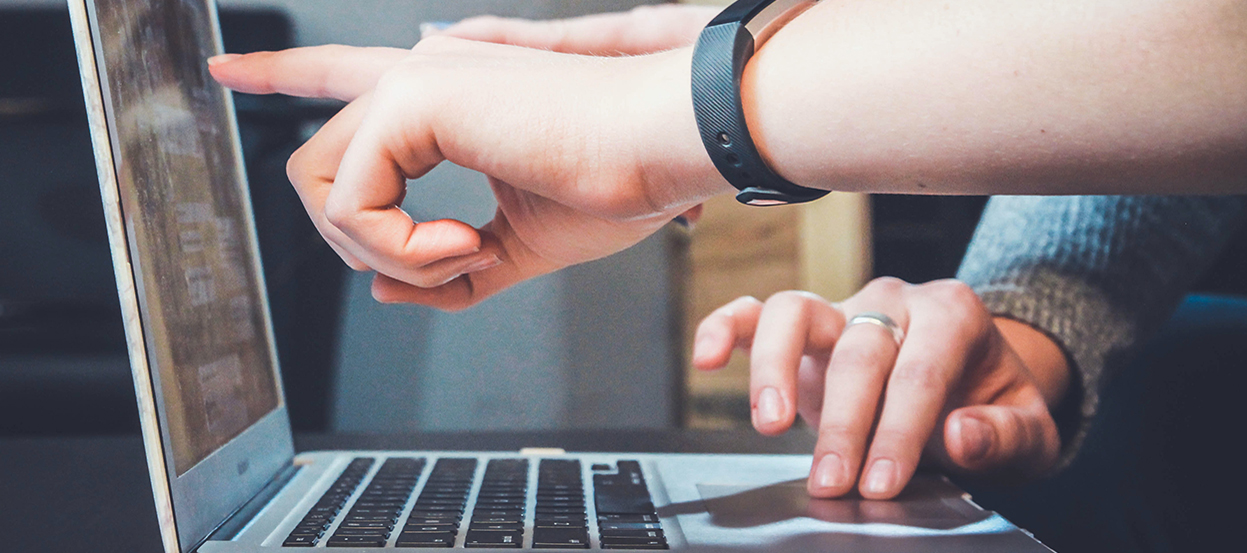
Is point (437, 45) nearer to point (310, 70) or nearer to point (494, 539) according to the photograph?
point (310, 70)

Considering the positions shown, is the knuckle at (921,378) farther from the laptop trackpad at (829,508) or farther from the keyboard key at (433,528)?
the keyboard key at (433,528)

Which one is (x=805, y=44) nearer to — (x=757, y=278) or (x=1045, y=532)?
(x=1045, y=532)

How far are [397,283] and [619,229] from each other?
5.4 inches

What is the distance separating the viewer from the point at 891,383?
51 centimetres

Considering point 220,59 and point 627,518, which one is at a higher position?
point 220,59

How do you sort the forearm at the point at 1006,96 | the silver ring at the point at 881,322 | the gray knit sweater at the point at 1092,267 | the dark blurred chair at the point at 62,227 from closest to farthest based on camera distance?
1. the forearm at the point at 1006,96
2. the silver ring at the point at 881,322
3. the gray knit sweater at the point at 1092,267
4. the dark blurred chair at the point at 62,227

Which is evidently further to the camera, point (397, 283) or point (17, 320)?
point (17, 320)

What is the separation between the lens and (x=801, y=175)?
0.41 m

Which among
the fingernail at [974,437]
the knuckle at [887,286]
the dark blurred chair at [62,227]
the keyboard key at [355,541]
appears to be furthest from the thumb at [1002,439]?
the dark blurred chair at [62,227]

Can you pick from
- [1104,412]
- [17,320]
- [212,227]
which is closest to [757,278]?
[1104,412]

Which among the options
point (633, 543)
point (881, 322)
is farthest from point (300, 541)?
point (881, 322)

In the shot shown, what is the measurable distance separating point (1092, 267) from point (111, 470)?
83 cm

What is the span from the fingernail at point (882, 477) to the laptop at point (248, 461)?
0.04 feet

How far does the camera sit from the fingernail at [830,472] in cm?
48
